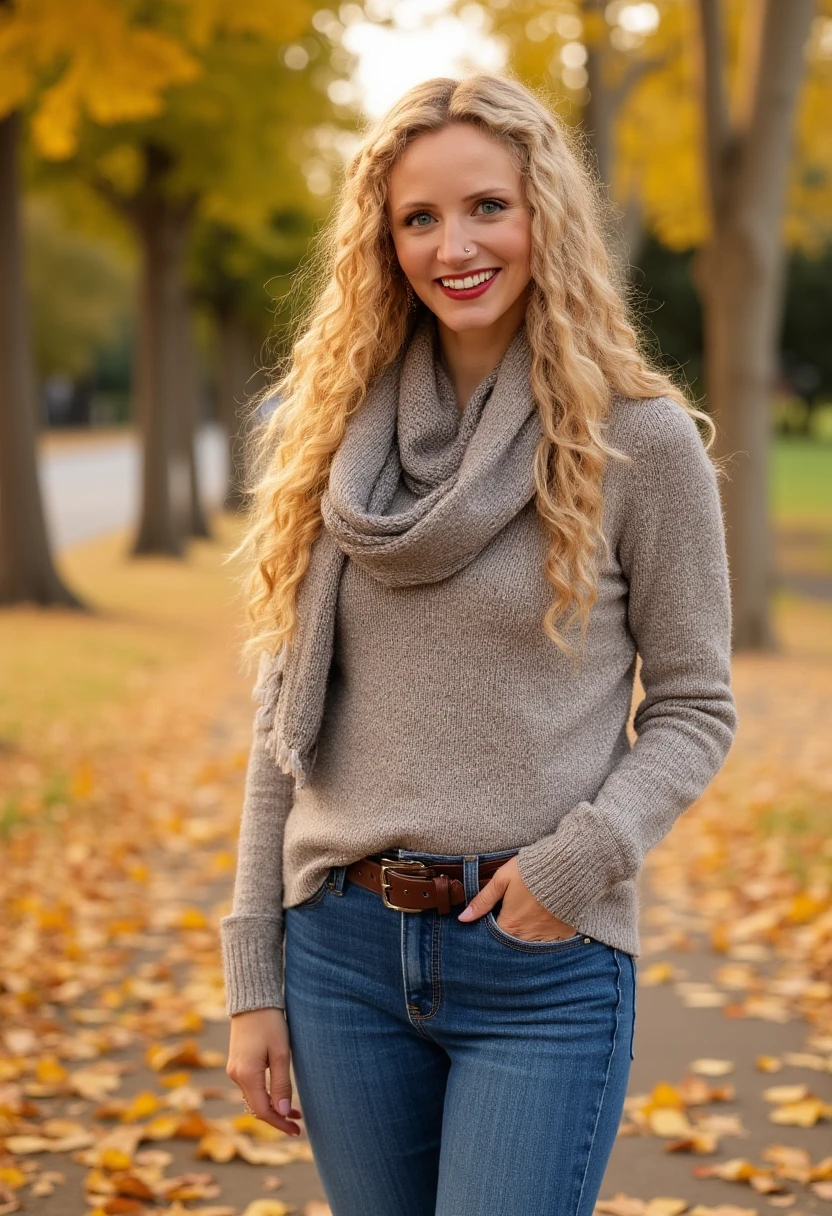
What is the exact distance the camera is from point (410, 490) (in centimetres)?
214

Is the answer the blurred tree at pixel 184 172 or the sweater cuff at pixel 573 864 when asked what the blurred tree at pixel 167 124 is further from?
the sweater cuff at pixel 573 864

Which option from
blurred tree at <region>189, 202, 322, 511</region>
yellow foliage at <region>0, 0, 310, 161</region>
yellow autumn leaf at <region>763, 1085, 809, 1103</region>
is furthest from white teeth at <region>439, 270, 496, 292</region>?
blurred tree at <region>189, 202, 322, 511</region>

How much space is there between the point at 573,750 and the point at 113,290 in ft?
178

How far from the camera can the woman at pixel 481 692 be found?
77.5 inches

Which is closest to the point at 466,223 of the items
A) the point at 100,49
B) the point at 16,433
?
the point at 100,49

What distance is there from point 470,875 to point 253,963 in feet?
1.46

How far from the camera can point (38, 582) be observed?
43.7ft

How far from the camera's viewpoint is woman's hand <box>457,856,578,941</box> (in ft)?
6.41

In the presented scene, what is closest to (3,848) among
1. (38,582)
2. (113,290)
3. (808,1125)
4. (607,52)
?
(808,1125)

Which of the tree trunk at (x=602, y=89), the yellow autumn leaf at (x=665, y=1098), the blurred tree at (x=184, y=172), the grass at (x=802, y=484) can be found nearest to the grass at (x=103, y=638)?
the blurred tree at (x=184, y=172)

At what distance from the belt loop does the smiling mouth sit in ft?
2.68

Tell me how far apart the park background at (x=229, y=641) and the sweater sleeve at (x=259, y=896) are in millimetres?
928

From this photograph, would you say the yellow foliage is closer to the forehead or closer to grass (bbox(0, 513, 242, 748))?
grass (bbox(0, 513, 242, 748))

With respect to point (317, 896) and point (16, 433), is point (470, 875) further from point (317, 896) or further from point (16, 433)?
point (16, 433)
